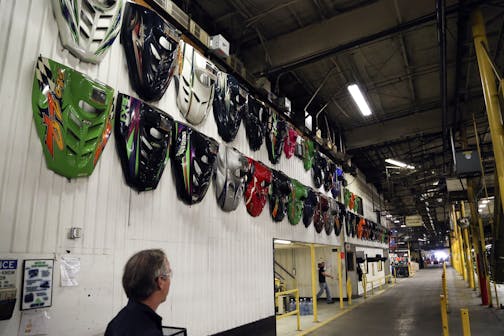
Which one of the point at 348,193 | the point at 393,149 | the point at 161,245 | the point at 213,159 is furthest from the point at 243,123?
the point at 393,149

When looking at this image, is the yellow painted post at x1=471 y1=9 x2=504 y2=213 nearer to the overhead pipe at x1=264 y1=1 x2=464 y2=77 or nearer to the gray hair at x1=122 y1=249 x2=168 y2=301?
the overhead pipe at x1=264 y1=1 x2=464 y2=77

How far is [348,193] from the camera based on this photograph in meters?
13.6

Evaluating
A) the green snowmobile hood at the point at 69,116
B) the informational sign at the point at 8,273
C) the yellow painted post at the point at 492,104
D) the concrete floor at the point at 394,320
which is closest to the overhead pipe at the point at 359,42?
the yellow painted post at the point at 492,104

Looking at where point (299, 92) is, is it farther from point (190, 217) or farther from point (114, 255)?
point (114, 255)

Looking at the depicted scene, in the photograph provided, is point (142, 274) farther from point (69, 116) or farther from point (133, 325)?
point (69, 116)

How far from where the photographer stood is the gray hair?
1688 millimetres

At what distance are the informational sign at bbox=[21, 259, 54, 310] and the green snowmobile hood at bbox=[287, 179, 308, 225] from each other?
5290 millimetres

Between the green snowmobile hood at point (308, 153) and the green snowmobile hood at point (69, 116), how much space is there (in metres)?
6.28

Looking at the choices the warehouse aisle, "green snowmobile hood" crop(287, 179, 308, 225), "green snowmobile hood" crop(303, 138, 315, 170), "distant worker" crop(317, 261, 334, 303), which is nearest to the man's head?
"green snowmobile hood" crop(287, 179, 308, 225)

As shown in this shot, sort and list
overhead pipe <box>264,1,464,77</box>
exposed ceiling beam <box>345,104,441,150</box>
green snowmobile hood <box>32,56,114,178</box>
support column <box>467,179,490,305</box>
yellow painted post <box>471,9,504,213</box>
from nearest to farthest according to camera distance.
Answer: green snowmobile hood <box>32,56,114,178</box>
yellow painted post <box>471,9,504,213</box>
overhead pipe <box>264,1,464,77</box>
support column <box>467,179,490,305</box>
exposed ceiling beam <box>345,104,441,150</box>

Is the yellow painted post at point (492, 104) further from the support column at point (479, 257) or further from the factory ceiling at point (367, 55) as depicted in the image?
the support column at point (479, 257)

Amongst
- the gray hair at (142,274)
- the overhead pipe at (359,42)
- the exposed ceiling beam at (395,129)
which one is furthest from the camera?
the exposed ceiling beam at (395,129)

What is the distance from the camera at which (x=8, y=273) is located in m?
2.66

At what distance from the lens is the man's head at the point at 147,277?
1.69 meters
